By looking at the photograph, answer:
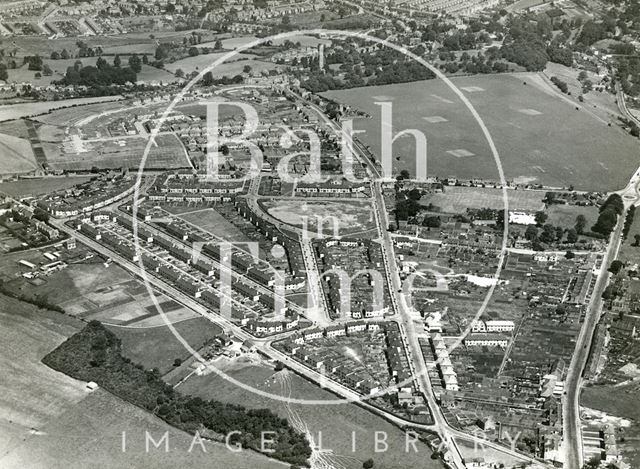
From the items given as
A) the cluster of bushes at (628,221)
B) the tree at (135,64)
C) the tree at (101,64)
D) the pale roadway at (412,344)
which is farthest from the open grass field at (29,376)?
the tree at (135,64)

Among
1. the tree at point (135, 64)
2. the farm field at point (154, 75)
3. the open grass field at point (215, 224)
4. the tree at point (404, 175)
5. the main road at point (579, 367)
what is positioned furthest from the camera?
the tree at point (135, 64)

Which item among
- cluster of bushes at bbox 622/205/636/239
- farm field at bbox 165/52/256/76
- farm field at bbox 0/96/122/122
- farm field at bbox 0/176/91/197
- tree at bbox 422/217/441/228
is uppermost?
farm field at bbox 165/52/256/76

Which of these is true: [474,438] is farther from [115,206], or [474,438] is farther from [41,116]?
[41,116]

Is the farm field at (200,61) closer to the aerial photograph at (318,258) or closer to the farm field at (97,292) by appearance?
the aerial photograph at (318,258)

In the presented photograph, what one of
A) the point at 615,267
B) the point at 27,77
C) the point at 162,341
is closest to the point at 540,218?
the point at 615,267

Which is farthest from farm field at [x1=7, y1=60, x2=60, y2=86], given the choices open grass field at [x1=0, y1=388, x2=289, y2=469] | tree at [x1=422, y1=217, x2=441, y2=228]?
open grass field at [x1=0, y1=388, x2=289, y2=469]

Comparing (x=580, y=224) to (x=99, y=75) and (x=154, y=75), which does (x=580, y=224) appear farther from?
(x=99, y=75)

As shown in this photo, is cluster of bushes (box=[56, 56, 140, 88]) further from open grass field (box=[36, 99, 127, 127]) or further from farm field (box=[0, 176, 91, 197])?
farm field (box=[0, 176, 91, 197])

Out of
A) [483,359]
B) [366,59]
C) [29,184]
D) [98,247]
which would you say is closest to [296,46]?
[366,59]
